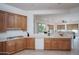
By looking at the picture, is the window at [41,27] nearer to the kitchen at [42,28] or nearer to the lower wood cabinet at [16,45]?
the kitchen at [42,28]

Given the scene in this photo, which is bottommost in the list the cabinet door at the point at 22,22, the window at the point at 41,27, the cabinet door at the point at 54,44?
the cabinet door at the point at 54,44

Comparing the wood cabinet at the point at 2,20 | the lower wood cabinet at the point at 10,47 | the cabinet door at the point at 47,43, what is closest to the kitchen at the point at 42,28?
the cabinet door at the point at 47,43

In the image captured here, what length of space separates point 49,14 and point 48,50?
166 centimetres

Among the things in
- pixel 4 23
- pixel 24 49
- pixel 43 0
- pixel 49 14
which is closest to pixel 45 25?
pixel 49 14

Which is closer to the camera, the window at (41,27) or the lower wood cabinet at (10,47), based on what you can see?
the lower wood cabinet at (10,47)

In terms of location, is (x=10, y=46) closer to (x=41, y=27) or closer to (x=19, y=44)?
(x=19, y=44)

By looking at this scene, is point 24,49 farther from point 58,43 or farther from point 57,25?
point 57,25

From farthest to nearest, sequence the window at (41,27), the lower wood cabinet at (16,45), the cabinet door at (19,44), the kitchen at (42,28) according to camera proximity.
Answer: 1. the window at (41,27)
2. the kitchen at (42,28)
3. the cabinet door at (19,44)
4. the lower wood cabinet at (16,45)

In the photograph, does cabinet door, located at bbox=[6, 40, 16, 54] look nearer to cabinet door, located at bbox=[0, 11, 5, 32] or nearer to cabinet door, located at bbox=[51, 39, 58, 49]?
cabinet door, located at bbox=[0, 11, 5, 32]

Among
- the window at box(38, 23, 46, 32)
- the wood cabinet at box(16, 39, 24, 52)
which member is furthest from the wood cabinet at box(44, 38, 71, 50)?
the wood cabinet at box(16, 39, 24, 52)

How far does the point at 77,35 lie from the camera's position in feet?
24.0

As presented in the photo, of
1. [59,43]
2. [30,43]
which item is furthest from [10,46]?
[59,43]

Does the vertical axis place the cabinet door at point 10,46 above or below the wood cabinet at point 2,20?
below

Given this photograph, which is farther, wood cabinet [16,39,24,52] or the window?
the window
